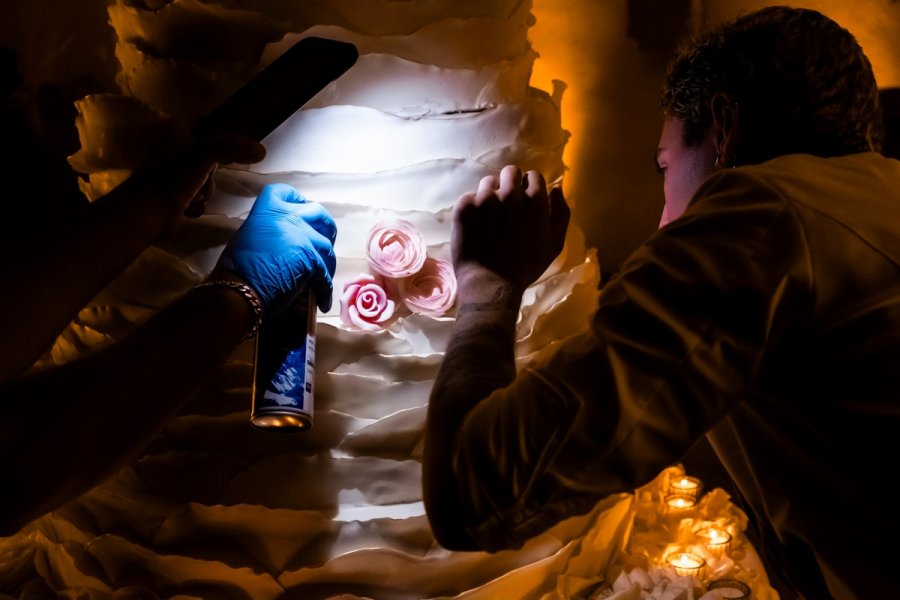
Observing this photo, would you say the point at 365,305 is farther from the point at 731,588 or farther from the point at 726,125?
the point at 731,588

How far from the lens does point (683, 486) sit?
2.12 metres

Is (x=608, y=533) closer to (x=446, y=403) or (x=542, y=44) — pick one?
(x=446, y=403)

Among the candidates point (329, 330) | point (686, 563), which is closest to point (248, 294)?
point (329, 330)

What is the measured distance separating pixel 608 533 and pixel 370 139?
1.01 meters

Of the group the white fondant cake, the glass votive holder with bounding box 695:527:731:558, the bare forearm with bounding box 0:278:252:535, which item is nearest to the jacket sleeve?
the bare forearm with bounding box 0:278:252:535

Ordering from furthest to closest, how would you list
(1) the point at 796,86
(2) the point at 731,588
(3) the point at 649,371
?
(2) the point at 731,588 < (1) the point at 796,86 < (3) the point at 649,371

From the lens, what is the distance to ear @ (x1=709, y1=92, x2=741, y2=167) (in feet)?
3.56

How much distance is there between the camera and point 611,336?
80 centimetres

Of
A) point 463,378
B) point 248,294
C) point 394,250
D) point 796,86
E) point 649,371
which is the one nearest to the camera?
point 649,371

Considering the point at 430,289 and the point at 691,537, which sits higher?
the point at 430,289

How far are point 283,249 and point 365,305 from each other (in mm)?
242

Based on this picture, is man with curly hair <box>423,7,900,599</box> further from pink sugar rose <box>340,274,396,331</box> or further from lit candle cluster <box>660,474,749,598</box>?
lit candle cluster <box>660,474,749,598</box>

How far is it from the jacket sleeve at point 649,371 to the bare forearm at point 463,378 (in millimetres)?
42

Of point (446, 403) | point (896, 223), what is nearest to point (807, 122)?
point (896, 223)
